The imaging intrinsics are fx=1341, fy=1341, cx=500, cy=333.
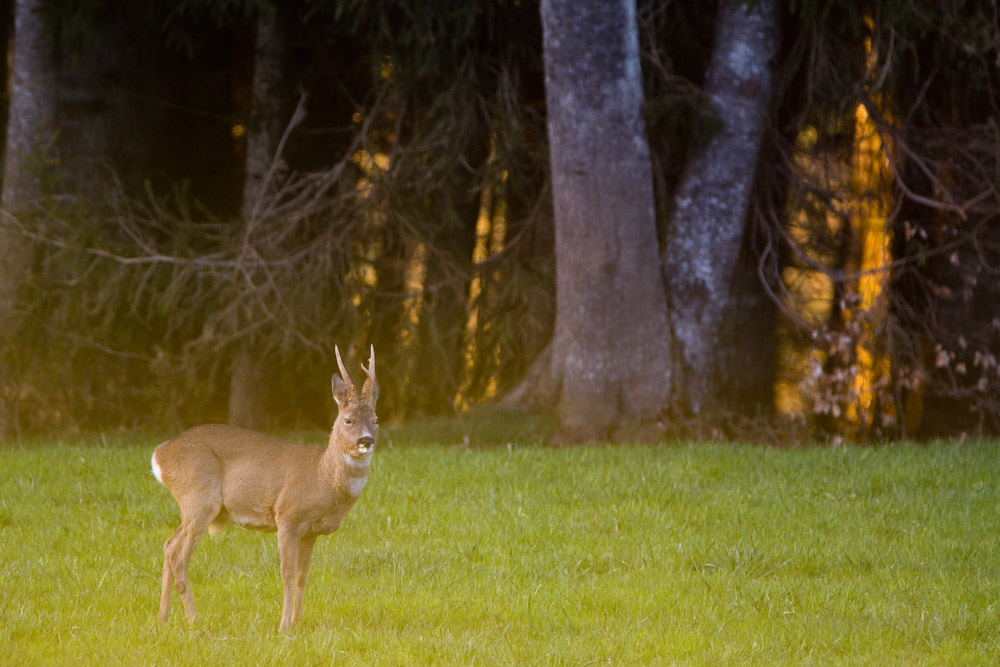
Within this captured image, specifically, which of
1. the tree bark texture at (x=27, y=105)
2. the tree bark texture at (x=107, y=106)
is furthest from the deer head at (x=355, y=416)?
the tree bark texture at (x=27, y=105)

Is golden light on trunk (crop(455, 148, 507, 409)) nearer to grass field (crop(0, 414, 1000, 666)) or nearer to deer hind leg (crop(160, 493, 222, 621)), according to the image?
grass field (crop(0, 414, 1000, 666))

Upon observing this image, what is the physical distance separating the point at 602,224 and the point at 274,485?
6041mm

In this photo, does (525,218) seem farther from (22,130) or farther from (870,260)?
(22,130)

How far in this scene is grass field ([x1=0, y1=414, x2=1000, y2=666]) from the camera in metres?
6.16

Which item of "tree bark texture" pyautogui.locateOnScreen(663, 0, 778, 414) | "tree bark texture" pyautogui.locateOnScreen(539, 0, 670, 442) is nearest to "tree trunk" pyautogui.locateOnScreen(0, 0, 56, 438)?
"tree bark texture" pyautogui.locateOnScreen(539, 0, 670, 442)

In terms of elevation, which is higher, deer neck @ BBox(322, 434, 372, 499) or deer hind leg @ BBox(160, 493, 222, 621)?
deer neck @ BBox(322, 434, 372, 499)

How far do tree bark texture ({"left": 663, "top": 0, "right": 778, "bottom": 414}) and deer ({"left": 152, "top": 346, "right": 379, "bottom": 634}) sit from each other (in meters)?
6.45

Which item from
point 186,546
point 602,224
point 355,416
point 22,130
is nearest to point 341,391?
point 355,416

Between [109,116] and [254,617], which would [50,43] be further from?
[254,617]

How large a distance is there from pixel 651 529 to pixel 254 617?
9.27ft

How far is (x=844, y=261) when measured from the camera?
14.6 m

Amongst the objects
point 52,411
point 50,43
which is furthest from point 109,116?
point 52,411

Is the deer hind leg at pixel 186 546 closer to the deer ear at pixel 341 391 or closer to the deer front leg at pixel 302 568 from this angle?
the deer front leg at pixel 302 568

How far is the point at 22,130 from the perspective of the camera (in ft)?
46.3
